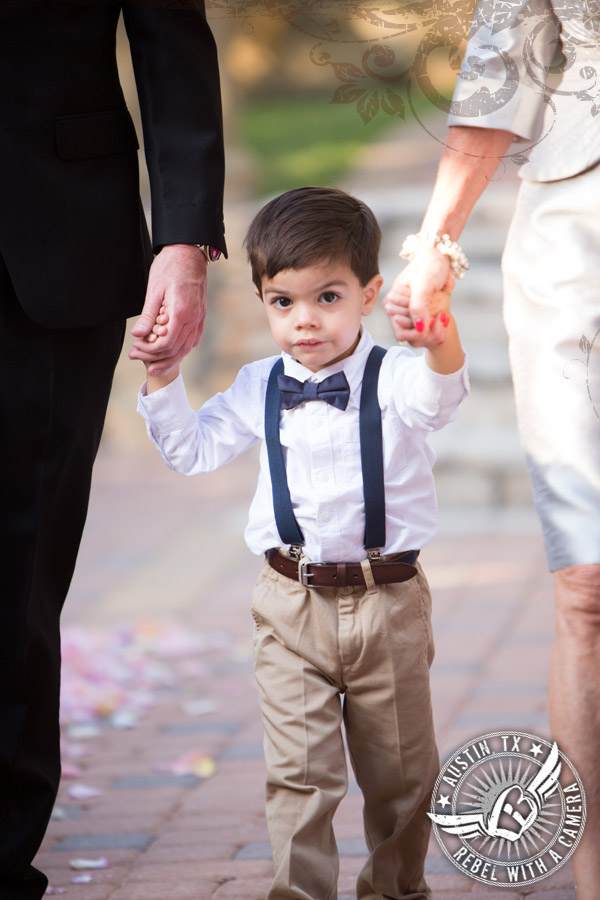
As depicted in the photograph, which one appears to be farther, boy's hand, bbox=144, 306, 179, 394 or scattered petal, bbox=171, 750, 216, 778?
scattered petal, bbox=171, 750, 216, 778

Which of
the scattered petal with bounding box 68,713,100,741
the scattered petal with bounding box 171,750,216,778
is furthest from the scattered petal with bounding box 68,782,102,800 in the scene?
the scattered petal with bounding box 68,713,100,741

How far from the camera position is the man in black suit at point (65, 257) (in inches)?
80.9

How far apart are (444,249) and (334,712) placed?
0.76 metres

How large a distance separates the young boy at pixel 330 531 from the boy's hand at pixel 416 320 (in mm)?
167

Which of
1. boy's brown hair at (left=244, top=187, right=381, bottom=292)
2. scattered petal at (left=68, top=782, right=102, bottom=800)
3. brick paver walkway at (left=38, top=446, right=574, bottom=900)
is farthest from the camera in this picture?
scattered petal at (left=68, top=782, right=102, bottom=800)

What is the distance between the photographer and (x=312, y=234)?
201cm

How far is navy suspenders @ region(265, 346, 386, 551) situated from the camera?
6.69 feet

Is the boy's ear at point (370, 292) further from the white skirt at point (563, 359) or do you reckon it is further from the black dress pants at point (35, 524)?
the black dress pants at point (35, 524)

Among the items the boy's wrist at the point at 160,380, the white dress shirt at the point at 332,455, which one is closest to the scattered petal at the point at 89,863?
the white dress shirt at the point at 332,455

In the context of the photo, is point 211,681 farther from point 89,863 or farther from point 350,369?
point 350,369

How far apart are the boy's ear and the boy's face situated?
0.08ft

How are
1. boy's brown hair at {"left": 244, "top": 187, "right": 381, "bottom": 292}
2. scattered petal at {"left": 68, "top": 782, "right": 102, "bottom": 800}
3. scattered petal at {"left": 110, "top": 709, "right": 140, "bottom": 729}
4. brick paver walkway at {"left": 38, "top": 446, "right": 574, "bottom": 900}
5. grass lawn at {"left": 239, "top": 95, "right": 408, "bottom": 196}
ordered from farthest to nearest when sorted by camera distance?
grass lawn at {"left": 239, "top": 95, "right": 408, "bottom": 196} → scattered petal at {"left": 110, "top": 709, "right": 140, "bottom": 729} → scattered petal at {"left": 68, "top": 782, "right": 102, "bottom": 800} → brick paver walkway at {"left": 38, "top": 446, "right": 574, "bottom": 900} → boy's brown hair at {"left": 244, "top": 187, "right": 381, "bottom": 292}

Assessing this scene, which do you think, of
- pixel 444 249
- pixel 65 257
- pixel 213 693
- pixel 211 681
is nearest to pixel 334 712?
pixel 444 249
